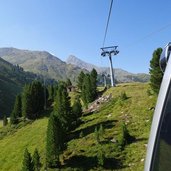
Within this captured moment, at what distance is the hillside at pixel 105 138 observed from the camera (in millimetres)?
56750

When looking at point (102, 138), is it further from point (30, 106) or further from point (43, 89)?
point (43, 89)

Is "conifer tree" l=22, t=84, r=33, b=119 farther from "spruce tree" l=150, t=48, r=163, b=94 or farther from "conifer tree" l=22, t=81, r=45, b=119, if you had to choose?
"spruce tree" l=150, t=48, r=163, b=94

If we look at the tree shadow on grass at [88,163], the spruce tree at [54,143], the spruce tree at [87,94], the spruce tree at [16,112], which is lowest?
the tree shadow on grass at [88,163]

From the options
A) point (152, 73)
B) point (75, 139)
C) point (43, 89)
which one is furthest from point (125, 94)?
point (43, 89)

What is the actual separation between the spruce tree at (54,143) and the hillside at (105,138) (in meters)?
1.44

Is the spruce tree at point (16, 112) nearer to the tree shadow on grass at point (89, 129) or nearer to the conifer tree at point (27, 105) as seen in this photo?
the conifer tree at point (27, 105)

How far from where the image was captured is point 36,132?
93688 mm

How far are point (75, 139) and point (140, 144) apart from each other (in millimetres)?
17010

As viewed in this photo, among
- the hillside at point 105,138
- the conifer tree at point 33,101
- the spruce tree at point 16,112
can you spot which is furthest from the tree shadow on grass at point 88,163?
the spruce tree at point 16,112

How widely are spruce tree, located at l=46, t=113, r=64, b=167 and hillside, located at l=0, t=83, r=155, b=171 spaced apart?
144 centimetres

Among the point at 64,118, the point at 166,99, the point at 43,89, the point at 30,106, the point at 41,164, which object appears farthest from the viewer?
the point at 43,89

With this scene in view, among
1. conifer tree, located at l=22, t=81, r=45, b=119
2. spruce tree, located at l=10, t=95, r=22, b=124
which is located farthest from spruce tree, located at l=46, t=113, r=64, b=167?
spruce tree, located at l=10, t=95, r=22, b=124

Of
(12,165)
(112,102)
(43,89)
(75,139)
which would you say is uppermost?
(43,89)

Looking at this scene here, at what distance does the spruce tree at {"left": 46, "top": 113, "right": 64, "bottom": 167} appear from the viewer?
6238cm
